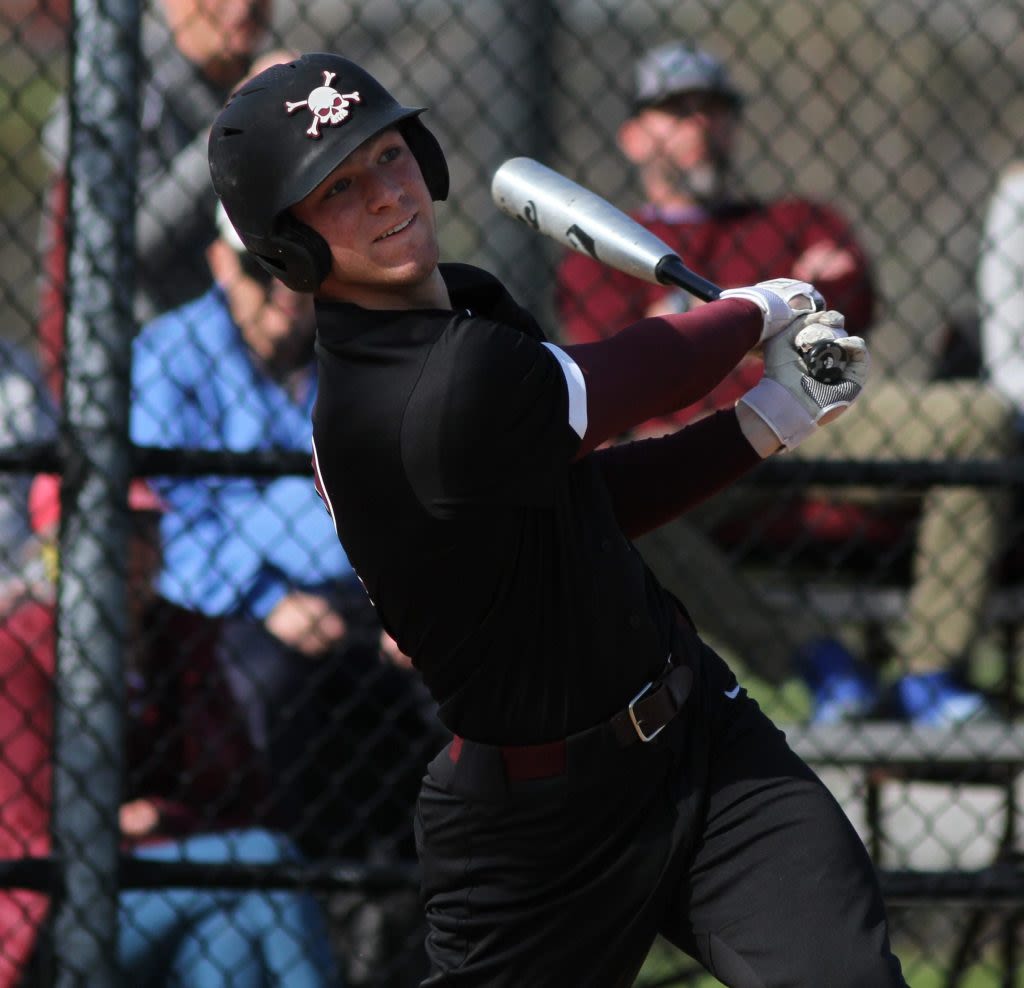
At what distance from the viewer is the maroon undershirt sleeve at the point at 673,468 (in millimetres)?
2328

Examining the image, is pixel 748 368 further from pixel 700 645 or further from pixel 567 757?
pixel 567 757

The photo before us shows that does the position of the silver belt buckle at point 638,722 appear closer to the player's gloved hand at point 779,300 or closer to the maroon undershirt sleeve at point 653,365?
the maroon undershirt sleeve at point 653,365

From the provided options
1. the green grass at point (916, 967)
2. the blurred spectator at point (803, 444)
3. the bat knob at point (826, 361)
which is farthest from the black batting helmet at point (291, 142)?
the green grass at point (916, 967)

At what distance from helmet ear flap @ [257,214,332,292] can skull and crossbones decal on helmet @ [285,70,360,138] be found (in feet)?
0.39

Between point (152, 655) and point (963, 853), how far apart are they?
1858 millimetres

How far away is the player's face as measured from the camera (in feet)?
6.58

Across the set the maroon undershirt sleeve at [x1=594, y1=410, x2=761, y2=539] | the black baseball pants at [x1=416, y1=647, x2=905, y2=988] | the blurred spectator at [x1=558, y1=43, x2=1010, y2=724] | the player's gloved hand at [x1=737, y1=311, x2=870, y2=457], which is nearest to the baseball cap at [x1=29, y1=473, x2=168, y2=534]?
the blurred spectator at [x1=558, y1=43, x2=1010, y2=724]

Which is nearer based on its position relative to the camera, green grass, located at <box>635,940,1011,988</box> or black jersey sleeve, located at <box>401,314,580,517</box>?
black jersey sleeve, located at <box>401,314,580,517</box>

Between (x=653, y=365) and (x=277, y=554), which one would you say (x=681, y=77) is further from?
(x=653, y=365)

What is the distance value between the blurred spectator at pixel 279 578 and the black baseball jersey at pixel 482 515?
3.56 feet

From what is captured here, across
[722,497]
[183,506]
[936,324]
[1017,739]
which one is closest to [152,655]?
[183,506]

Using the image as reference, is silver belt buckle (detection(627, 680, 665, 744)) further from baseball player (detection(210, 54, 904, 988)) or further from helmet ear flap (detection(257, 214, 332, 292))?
helmet ear flap (detection(257, 214, 332, 292))

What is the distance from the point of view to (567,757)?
2094 mm

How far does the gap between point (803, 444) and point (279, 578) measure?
48.6 inches
